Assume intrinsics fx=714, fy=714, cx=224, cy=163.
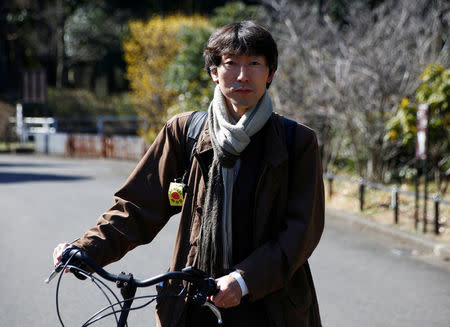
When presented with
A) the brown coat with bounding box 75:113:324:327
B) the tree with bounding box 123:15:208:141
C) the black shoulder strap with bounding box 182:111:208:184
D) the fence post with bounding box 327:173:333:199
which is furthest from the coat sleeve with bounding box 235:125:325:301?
the tree with bounding box 123:15:208:141

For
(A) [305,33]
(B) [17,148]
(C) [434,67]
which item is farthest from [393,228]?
(B) [17,148]

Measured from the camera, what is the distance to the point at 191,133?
2686mm

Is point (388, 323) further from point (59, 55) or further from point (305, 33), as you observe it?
point (59, 55)

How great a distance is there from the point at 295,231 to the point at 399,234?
7.08 meters

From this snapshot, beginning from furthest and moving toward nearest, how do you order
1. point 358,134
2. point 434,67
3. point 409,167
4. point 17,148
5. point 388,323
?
point 17,148
point 409,167
point 358,134
point 434,67
point 388,323

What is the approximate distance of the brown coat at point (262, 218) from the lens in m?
2.46

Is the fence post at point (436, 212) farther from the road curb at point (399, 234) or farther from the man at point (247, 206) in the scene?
the man at point (247, 206)

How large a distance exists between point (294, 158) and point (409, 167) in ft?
38.8

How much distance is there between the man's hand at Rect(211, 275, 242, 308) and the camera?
2.30 meters

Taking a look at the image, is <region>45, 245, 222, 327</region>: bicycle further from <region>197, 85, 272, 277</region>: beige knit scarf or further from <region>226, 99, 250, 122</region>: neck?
<region>226, 99, 250, 122</region>: neck

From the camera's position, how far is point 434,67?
35.1ft

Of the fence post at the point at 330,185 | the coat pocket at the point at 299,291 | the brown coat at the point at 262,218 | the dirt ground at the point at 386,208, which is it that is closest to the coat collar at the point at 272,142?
the brown coat at the point at 262,218

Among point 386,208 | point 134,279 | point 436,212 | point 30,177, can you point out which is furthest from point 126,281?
point 30,177

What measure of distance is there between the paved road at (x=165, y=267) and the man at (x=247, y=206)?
9.40 feet
